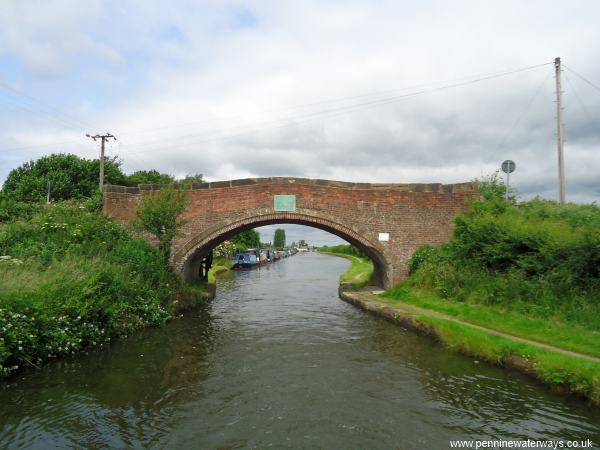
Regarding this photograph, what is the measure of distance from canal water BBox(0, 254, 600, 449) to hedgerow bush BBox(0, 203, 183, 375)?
483 mm

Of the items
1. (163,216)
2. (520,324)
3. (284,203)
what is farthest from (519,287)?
(163,216)

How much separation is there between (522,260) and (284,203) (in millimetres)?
8028

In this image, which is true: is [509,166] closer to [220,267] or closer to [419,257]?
[419,257]

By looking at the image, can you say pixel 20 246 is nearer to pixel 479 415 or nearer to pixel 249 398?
pixel 249 398

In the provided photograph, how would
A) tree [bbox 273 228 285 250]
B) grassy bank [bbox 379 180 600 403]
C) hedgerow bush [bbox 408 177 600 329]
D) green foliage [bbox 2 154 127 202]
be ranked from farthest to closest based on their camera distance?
tree [bbox 273 228 285 250], green foliage [bbox 2 154 127 202], hedgerow bush [bbox 408 177 600 329], grassy bank [bbox 379 180 600 403]

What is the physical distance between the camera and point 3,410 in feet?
19.7

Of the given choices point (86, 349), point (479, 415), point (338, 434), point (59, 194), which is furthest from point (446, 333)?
point (59, 194)

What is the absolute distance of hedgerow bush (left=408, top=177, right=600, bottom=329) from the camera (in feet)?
30.8

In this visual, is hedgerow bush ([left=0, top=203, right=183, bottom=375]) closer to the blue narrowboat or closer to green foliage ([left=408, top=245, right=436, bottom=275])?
green foliage ([left=408, top=245, right=436, bottom=275])

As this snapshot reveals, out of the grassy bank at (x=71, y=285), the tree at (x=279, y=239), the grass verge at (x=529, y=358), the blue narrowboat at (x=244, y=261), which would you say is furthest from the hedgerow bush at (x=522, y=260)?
the tree at (x=279, y=239)

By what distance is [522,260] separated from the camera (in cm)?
1120

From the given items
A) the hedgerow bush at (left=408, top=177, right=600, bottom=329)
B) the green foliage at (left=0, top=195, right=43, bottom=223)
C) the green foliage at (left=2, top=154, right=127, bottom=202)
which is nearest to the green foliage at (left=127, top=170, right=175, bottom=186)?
the green foliage at (left=2, top=154, right=127, bottom=202)

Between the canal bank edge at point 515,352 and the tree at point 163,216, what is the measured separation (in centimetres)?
758

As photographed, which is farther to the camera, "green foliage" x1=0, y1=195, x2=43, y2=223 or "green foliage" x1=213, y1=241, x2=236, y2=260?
"green foliage" x1=213, y1=241, x2=236, y2=260
